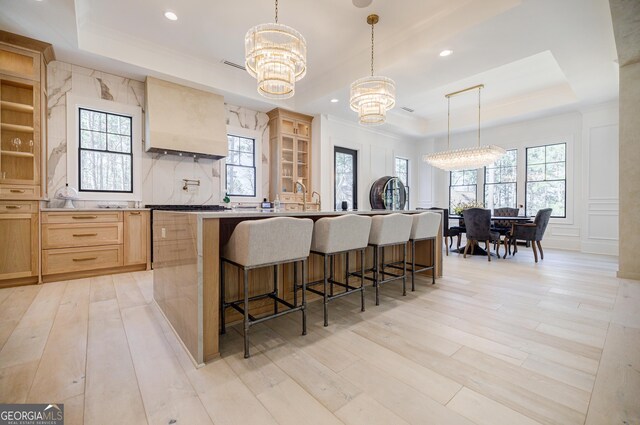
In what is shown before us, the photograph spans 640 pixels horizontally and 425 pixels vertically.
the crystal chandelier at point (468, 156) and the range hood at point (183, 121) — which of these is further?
the crystal chandelier at point (468, 156)

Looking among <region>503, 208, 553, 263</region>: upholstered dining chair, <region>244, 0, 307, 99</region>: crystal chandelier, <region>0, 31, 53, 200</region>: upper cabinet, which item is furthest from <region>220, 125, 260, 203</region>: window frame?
<region>503, 208, 553, 263</region>: upholstered dining chair

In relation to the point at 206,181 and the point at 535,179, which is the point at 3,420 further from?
the point at 535,179

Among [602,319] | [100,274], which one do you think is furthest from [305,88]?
[602,319]

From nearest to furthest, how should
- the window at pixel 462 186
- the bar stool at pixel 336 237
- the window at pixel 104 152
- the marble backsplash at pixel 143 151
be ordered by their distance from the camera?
the bar stool at pixel 336 237 < the marble backsplash at pixel 143 151 < the window at pixel 104 152 < the window at pixel 462 186

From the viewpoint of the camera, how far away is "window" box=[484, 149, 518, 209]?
732cm

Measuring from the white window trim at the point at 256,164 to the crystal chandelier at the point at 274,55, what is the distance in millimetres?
2764

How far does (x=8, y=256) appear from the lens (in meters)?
3.31

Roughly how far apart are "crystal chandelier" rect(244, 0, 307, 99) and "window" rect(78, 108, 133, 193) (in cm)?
293

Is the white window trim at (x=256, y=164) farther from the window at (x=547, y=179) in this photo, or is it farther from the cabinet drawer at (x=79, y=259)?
the window at (x=547, y=179)

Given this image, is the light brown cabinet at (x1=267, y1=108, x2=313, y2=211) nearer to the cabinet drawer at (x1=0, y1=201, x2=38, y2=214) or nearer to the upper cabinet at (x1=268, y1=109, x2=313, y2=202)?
the upper cabinet at (x1=268, y1=109, x2=313, y2=202)

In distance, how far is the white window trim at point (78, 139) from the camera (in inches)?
161

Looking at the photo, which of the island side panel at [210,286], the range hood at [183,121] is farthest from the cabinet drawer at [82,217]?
the island side panel at [210,286]

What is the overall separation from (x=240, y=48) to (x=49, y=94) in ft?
8.98

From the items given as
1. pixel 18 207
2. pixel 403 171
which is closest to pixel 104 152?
pixel 18 207
